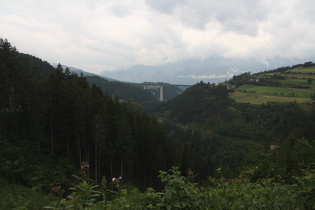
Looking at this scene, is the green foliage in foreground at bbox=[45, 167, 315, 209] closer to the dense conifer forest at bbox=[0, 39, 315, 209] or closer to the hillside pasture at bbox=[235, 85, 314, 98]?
the dense conifer forest at bbox=[0, 39, 315, 209]

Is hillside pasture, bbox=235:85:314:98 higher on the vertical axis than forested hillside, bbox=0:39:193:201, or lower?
higher

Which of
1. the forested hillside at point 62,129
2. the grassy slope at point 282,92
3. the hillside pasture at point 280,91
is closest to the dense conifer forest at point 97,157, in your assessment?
the forested hillside at point 62,129

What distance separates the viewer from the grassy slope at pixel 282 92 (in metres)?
102

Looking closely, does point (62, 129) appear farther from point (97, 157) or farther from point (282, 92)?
point (282, 92)

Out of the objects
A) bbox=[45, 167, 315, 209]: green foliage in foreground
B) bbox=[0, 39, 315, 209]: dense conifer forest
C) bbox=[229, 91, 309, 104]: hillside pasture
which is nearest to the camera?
bbox=[45, 167, 315, 209]: green foliage in foreground

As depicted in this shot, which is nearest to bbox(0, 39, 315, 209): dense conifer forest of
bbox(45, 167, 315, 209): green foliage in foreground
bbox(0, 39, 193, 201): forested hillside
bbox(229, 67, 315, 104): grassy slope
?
bbox(45, 167, 315, 209): green foliage in foreground

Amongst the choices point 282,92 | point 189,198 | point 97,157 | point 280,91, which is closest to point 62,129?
point 97,157

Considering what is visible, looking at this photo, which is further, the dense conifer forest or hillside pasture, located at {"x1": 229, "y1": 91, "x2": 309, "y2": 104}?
hillside pasture, located at {"x1": 229, "y1": 91, "x2": 309, "y2": 104}

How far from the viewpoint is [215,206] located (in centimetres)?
397

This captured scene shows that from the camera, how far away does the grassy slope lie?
102 m

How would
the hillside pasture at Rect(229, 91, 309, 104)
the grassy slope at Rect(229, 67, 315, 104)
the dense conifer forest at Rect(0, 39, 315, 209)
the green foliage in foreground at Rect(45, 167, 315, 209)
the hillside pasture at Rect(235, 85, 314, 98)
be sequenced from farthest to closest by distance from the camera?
the hillside pasture at Rect(235, 85, 314, 98) → the grassy slope at Rect(229, 67, 315, 104) → the hillside pasture at Rect(229, 91, 309, 104) → the dense conifer forest at Rect(0, 39, 315, 209) → the green foliage in foreground at Rect(45, 167, 315, 209)

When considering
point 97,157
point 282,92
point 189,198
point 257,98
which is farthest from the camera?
point 257,98

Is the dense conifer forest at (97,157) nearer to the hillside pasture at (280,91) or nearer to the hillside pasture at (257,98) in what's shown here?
the hillside pasture at (257,98)

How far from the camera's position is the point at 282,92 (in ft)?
363
